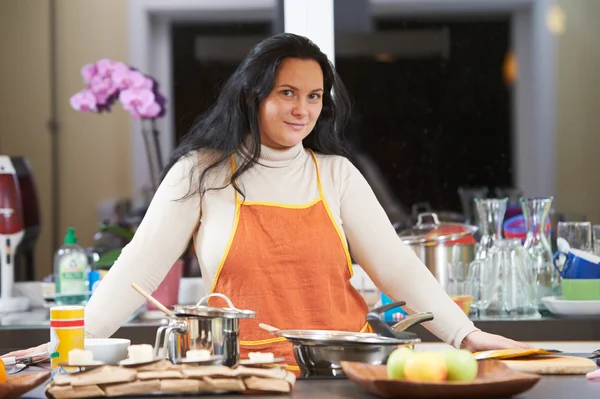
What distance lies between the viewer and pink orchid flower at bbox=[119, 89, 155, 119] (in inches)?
134

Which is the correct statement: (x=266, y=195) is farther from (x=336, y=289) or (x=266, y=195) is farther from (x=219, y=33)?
(x=219, y=33)

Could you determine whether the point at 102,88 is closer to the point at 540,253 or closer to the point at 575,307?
the point at 540,253

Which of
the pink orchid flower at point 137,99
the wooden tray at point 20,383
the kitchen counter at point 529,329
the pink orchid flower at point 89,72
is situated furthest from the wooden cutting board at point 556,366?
the pink orchid flower at point 89,72

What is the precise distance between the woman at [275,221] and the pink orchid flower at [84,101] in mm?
963

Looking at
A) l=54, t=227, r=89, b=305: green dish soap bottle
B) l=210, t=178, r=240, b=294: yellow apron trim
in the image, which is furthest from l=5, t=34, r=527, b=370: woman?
l=54, t=227, r=89, b=305: green dish soap bottle

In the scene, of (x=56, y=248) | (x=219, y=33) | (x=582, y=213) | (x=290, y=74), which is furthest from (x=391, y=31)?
(x=56, y=248)

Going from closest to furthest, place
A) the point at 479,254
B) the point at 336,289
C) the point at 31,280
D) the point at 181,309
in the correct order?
the point at 181,309
the point at 336,289
the point at 479,254
the point at 31,280

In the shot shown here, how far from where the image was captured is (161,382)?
5.05ft

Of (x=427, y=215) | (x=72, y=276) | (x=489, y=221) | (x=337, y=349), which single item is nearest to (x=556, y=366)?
(x=337, y=349)

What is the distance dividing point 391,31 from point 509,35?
1.45 feet

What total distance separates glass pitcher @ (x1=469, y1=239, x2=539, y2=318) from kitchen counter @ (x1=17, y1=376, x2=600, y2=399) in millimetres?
1282

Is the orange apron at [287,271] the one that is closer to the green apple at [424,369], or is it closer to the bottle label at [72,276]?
the green apple at [424,369]

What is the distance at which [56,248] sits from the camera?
3645mm

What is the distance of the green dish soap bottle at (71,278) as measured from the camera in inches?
125
